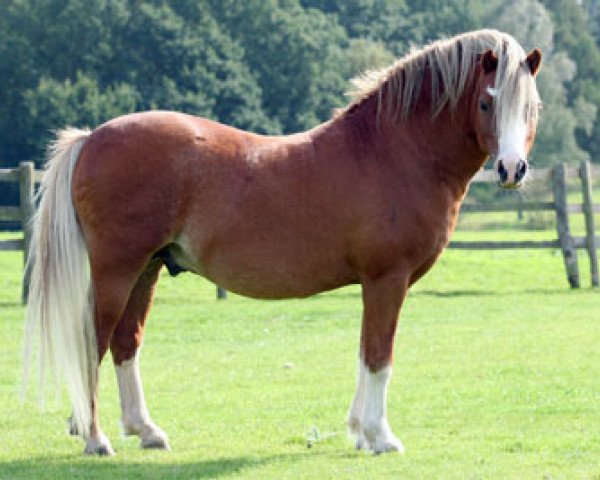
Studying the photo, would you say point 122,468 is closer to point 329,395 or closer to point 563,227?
point 329,395

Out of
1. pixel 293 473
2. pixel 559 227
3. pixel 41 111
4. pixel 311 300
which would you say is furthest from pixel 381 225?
pixel 41 111

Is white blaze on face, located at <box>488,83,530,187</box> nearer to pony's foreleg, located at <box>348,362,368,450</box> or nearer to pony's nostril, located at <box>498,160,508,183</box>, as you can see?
pony's nostril, located at <box>498,160,508,183</box>

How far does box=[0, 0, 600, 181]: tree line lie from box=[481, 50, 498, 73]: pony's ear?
43318mm

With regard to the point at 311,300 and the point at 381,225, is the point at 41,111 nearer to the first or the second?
the point at 311,300

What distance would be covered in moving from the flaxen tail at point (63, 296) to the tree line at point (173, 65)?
4247 cm

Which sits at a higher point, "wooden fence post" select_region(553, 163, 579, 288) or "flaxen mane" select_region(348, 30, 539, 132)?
"flaxen mane" select_region(348, 30, 539, 132)

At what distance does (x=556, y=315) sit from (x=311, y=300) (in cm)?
393

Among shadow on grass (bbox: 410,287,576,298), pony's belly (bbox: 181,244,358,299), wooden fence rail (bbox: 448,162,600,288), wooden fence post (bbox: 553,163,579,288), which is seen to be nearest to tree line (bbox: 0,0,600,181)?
wooden fence rail (bbox: 448,162,600,288)

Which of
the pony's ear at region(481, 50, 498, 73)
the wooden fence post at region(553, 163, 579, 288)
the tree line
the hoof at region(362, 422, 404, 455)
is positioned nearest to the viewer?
the pony's ear at region(481, 50, 498, 73)

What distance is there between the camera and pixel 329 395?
31.5 feet

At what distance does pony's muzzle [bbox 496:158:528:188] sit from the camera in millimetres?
6688

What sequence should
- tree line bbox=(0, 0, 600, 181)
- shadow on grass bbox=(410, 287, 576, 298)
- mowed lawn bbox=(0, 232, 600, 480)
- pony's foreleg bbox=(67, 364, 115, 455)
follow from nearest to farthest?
mowed lawn bbox=(0, 232, 600, 480)
pony's foreleg bbox=(67, 364, 115, 455)
shadow on grass bbox=(410, 287, 576, 298)
tree line bbox=(0, 0, 600, 181)

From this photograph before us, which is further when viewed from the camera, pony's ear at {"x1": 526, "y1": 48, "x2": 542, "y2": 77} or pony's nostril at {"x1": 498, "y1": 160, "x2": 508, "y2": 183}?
pony's ear at {"x1": 526, "y1": 48, "x2": 542, "y2": 77}

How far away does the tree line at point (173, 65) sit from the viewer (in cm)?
5178
